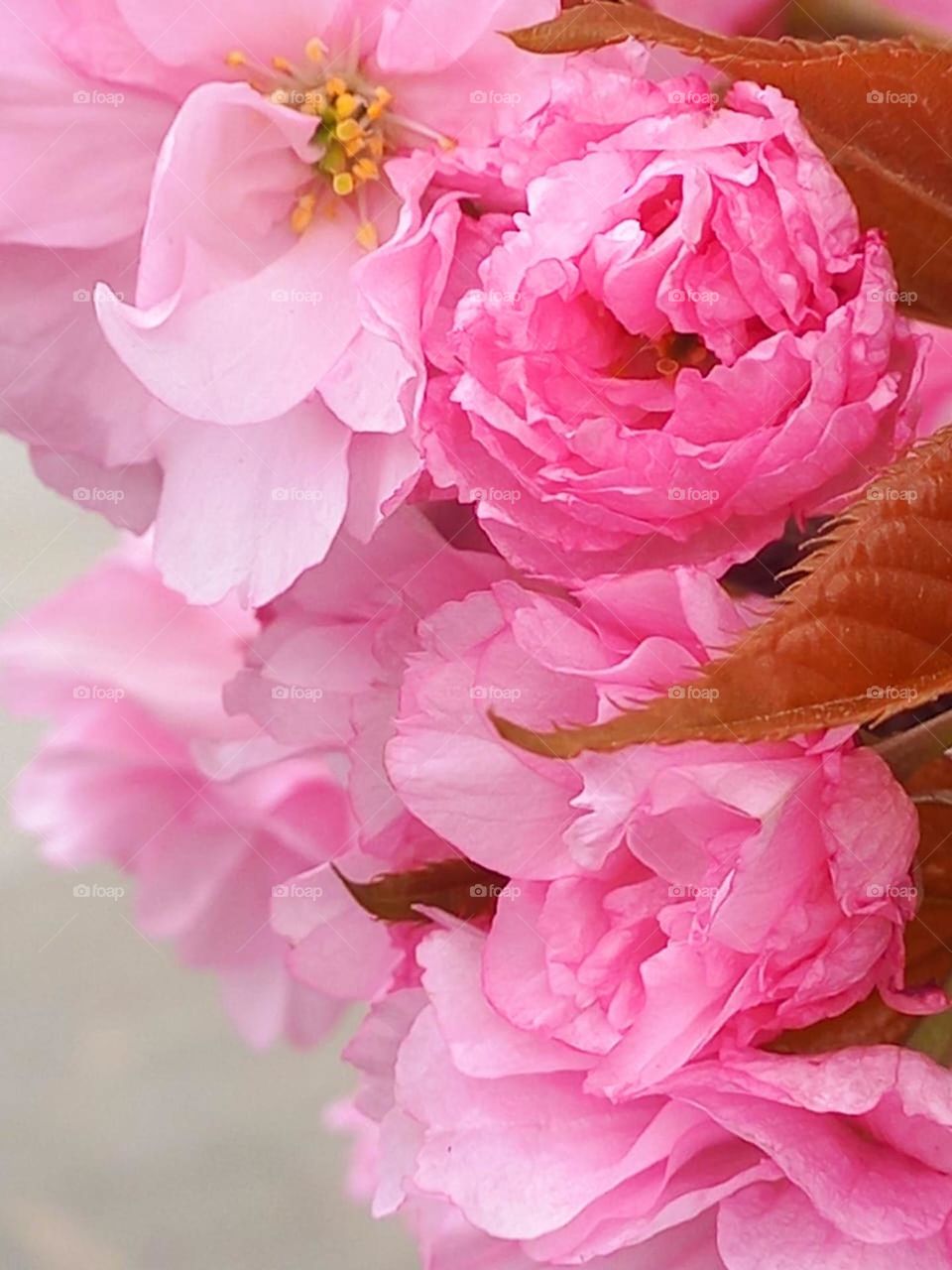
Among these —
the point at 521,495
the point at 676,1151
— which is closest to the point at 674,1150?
the point at 676,1151

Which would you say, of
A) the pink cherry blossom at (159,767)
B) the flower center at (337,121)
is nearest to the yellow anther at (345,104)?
the flower center at (337,121)

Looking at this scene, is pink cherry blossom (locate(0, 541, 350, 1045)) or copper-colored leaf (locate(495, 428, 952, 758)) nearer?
copper-colored leaf (locate(495, 428, 952, 758))

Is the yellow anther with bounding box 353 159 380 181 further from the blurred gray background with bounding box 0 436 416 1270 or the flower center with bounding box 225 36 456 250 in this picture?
the blurred gray background with bounding box 0 436 416 1270

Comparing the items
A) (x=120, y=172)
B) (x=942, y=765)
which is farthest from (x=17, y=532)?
(x=942, y=765)

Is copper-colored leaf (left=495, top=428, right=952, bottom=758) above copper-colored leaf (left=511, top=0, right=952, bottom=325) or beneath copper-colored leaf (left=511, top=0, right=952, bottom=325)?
beneath

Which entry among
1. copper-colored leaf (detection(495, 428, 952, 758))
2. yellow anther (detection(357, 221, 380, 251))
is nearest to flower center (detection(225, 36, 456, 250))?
yellow anther (detection(357, 221, 380, 251))

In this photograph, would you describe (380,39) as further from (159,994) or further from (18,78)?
(159,994)

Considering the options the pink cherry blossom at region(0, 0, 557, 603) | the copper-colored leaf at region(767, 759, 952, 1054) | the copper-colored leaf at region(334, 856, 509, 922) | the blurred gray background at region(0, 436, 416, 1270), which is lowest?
the blurred gray background at region(0, 436, 416, 1270)

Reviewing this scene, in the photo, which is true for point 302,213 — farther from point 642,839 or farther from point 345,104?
point 642,839
